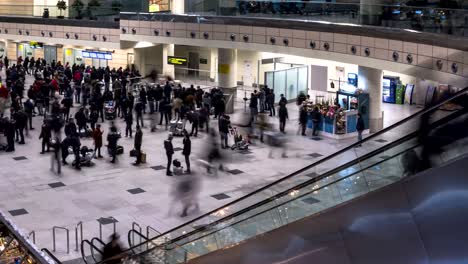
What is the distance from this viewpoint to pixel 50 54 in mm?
43500

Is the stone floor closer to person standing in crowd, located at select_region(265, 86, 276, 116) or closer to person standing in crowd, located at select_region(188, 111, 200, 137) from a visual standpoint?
person standing in crowd, located at select_region(188, 111, 200, 137)

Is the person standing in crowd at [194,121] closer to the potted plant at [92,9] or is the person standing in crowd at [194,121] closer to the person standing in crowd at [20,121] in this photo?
the person standing in crowd at [20,121]

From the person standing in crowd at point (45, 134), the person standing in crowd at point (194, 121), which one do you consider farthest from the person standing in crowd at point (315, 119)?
the person standing in crowd at point (45, 134)

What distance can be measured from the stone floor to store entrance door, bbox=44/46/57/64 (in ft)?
69.0

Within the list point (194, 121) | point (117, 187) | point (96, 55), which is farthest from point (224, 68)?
point (117, 187)

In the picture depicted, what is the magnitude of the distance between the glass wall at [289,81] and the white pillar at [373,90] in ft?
19.7

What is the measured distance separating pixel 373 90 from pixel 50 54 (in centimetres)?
2524

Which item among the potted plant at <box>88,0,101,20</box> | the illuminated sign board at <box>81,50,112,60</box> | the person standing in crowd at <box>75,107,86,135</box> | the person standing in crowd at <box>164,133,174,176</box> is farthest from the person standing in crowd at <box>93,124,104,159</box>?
the illuminated sign board at <box>81,50,112,60</box>

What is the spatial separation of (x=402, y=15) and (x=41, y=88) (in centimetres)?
1506

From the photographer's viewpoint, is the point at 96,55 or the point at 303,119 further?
the point at 96,55

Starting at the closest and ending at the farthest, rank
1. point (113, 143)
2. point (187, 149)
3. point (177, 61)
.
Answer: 1. point (187, 149)
2. point (113, 143)
3. point (177, 61)

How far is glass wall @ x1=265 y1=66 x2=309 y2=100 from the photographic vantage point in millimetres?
30422

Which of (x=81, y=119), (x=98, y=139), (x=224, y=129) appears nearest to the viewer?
(x=98, y=139)

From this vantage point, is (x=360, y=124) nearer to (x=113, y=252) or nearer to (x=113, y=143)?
(x=113, y=143)
